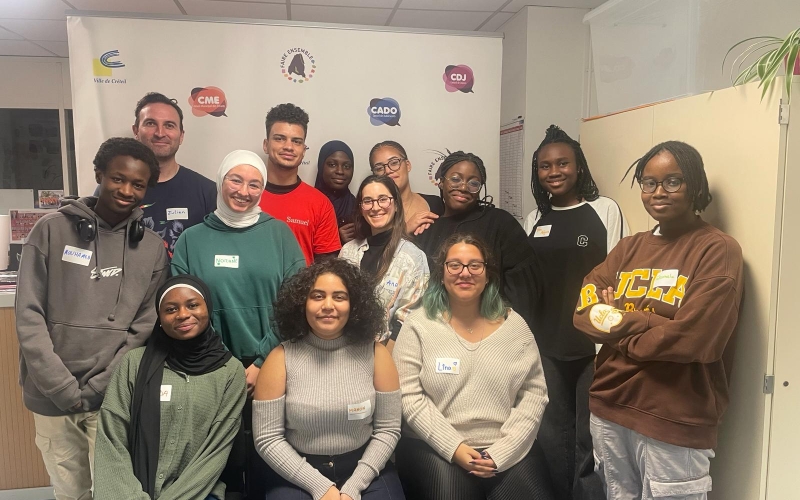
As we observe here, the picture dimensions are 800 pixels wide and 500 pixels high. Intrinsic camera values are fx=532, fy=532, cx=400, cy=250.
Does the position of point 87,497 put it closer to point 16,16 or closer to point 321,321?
point 321,321

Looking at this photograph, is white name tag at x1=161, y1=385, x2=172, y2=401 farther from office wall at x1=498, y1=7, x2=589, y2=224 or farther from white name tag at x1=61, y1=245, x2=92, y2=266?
office wall at x1=498, y1=7, x2=589, y2=224

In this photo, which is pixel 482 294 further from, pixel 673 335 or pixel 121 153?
pixel 121 153

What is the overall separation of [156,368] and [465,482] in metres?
1.21

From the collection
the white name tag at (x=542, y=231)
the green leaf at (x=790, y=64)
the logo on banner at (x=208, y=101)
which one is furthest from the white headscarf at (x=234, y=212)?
the green leaf at (x=790, y=64)

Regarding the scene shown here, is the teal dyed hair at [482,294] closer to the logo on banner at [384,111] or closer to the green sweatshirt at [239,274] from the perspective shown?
the green sweatshirt at [239,274]

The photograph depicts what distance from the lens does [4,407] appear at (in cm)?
271

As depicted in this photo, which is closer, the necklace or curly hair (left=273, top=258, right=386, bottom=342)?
curly hair (left=273, top=258, right=386, bottom=342)

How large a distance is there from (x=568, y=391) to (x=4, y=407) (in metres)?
2.81

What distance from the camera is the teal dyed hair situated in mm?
2189

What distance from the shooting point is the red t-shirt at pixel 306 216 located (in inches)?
104

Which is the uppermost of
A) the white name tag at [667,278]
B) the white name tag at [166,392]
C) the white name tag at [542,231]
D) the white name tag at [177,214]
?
A: the white name tag at [177,214]

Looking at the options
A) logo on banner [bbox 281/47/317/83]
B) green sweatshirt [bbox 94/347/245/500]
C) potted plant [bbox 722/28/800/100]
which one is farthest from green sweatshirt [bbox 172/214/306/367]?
potted plant [bbox 722/28/800/100]

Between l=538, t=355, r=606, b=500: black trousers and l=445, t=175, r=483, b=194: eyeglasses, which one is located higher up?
l=445, t=175, r=483, b=194: eyeglasses

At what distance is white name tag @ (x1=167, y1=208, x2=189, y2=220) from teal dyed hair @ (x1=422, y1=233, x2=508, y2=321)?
1.31 m
